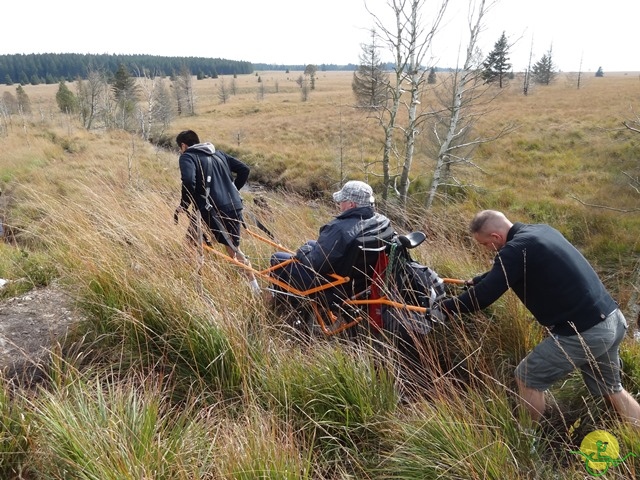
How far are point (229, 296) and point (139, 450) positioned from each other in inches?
54.6

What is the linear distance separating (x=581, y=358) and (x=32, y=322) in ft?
13.3

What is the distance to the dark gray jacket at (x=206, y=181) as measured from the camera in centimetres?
458

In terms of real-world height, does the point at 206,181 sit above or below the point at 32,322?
above

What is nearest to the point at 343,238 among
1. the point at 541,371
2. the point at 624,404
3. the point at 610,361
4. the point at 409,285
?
the point at 409,285

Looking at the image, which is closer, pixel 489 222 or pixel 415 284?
pixel 489 222

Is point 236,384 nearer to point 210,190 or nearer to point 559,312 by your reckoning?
point 559,312

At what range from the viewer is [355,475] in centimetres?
197

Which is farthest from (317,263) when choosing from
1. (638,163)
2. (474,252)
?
(638,163)

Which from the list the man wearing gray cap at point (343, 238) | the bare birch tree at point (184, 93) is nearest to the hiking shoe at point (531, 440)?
the man wearing gray cap at point (343, 238)

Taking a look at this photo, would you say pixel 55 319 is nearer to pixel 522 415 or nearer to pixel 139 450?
pixel 139 450

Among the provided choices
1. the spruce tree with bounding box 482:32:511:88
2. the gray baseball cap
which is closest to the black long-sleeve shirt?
the gray baseball cap

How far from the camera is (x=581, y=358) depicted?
2535 millimetres

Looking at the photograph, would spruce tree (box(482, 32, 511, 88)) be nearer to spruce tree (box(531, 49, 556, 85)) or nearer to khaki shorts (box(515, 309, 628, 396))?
khaki shorts (box(515, 309, 628, 396))

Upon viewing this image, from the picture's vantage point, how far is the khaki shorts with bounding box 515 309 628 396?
250 centimetres
